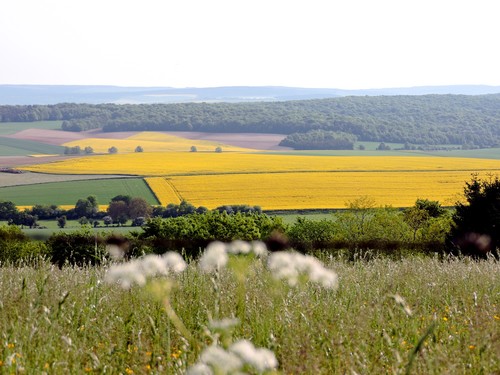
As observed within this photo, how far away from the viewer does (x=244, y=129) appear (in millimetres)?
153625

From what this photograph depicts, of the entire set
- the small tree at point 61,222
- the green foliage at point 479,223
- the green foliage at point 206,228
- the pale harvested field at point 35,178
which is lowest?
the pale harvested field at point 35,178

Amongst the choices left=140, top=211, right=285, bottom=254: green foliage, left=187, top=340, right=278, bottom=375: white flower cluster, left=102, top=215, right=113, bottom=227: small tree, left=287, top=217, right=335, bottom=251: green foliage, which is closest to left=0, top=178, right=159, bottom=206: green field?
left=102, top=215, right=113, bottom=227: small tree

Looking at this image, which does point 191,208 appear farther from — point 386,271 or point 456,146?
point 456,146

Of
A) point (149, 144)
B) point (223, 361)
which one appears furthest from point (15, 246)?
point (149, 144)

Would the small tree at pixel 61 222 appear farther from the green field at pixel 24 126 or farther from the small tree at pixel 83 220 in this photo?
the green field at pixel 24 126

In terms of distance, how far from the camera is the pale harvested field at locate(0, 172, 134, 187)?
83688 mm

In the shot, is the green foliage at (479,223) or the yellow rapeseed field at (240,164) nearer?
the green foliage at (479,223)

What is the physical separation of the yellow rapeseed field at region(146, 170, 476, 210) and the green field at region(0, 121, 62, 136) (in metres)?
66.2

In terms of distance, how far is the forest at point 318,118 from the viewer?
145000 mm

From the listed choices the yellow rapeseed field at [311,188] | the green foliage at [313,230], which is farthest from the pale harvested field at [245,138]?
the green foliage at [313,230]

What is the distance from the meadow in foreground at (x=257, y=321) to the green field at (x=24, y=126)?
450ft

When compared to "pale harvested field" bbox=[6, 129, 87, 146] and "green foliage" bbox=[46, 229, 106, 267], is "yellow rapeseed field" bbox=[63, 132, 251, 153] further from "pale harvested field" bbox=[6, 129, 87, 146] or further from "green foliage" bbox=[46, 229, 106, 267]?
"green foliage" bbox=[46, 229, 106, 267]

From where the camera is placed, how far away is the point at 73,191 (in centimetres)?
7375

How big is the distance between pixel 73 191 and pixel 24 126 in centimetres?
7871
